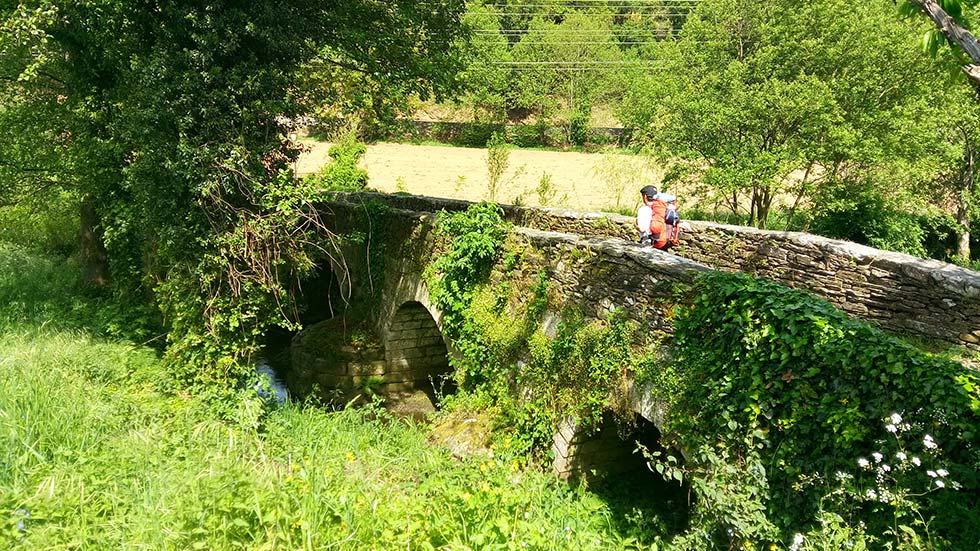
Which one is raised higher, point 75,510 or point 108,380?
point 75,510

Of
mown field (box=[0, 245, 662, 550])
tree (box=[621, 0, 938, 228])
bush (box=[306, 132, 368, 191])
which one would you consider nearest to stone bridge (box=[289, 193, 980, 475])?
mown field (box=[0, 245, 662, 550])

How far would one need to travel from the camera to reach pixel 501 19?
6097 centimetres

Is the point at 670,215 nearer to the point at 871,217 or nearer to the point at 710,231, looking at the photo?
the point at 710,231

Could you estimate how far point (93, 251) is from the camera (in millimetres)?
13375

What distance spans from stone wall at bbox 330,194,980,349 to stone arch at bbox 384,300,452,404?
337cm

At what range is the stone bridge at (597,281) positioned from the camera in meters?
6.19

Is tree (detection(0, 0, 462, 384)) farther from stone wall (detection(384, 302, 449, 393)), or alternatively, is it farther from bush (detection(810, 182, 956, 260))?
bush (detection(810, 182, 956, 260))

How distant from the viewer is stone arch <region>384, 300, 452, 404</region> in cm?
1161

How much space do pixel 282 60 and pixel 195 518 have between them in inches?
263

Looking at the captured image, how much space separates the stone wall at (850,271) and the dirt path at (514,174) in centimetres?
844

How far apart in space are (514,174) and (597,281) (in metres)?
18.5

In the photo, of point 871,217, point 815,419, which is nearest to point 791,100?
point 871,217

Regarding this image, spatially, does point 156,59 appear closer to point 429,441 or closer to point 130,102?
point 130,102

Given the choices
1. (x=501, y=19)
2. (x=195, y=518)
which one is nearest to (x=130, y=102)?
(x=195, y=518)
